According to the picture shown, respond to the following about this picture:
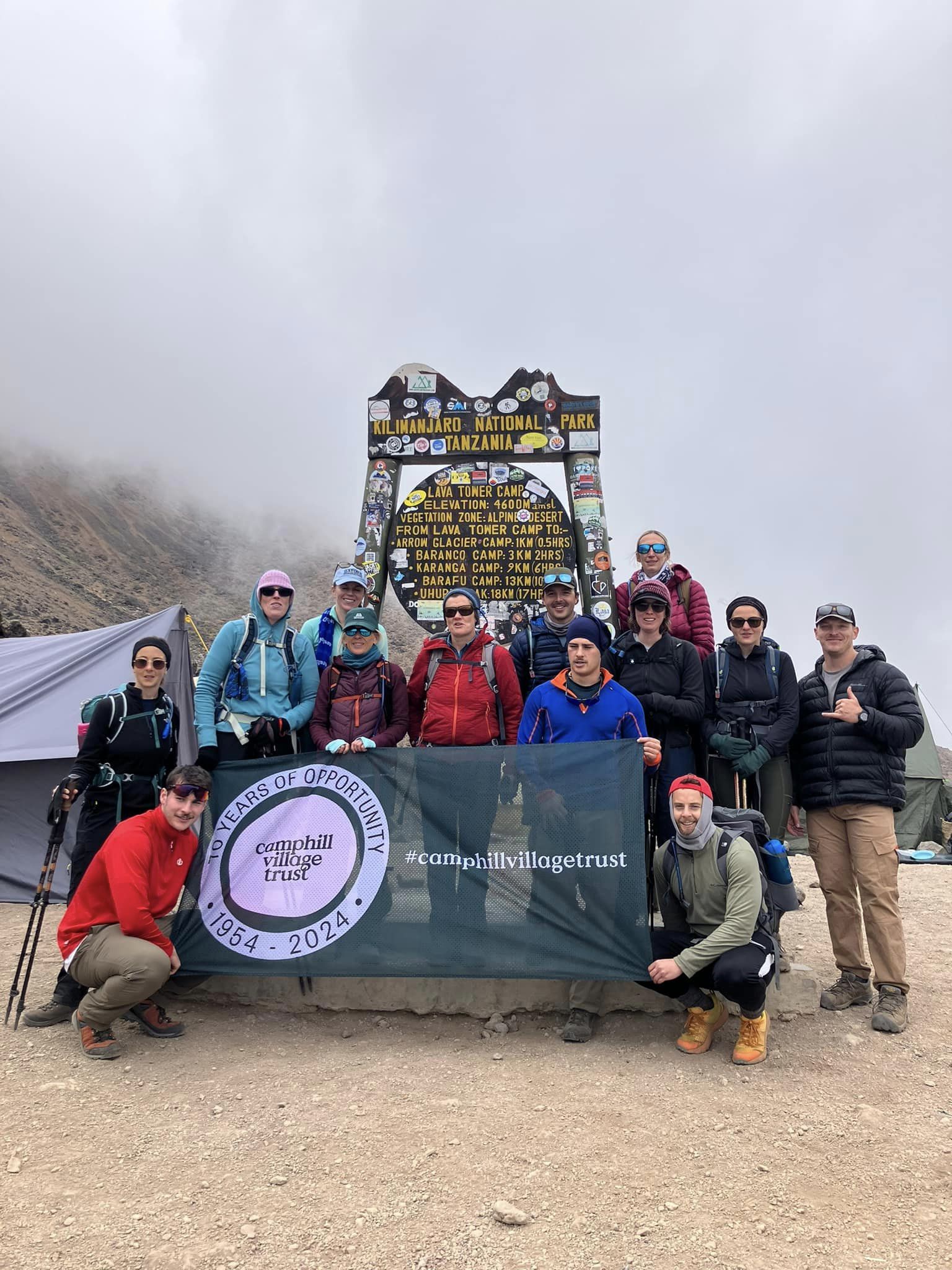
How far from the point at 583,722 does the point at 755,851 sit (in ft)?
3.83

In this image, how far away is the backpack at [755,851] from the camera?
4.27 meters

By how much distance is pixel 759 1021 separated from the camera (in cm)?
417

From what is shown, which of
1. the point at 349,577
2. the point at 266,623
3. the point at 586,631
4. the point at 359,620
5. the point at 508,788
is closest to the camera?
the point at 508,788

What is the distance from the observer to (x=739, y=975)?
4.04m

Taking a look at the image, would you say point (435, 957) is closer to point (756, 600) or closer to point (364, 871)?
point (364, 871)

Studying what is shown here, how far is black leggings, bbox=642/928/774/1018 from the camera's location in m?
4.05

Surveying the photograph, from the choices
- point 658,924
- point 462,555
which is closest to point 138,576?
point 462,555

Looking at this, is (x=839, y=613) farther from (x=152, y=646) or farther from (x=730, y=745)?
(x=152, y=646)

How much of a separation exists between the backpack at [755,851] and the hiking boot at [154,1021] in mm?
2894

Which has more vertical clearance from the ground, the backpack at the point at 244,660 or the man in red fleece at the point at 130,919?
the backpack at the point at 244,660

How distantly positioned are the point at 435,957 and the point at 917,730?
304 cm

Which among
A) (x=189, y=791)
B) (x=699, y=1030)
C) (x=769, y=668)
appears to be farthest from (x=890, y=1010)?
(x=189, y=791)

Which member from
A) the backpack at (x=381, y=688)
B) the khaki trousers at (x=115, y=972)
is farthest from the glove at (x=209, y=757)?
the khaki trousers at (x=115, y=972)

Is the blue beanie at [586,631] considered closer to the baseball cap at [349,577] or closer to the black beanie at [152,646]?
the baseball cap at [349,577]
